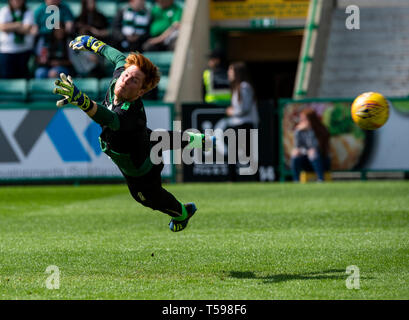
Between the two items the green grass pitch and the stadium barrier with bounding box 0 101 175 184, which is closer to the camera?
the green grass pitch

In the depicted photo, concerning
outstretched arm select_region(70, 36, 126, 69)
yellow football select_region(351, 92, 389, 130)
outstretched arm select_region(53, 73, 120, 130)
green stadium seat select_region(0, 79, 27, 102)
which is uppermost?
outstretched arm select_region(70, 36, 126, 69)

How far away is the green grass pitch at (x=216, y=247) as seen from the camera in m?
6.45

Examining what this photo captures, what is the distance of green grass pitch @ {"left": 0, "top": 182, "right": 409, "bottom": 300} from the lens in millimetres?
6445

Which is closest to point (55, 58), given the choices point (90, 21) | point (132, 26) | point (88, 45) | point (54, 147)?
point (90, 21)

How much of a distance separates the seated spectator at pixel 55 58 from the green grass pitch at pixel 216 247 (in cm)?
540

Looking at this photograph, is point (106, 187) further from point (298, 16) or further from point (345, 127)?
point (298, 16)

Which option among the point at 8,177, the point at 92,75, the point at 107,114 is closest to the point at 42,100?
the point at 92,75

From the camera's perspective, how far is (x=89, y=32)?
1925cm

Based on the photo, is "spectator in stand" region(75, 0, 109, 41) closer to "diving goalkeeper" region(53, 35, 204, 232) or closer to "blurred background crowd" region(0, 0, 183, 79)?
"blurred background crowd" region(0, 0, 183, 79)

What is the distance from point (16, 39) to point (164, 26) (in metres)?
3.64

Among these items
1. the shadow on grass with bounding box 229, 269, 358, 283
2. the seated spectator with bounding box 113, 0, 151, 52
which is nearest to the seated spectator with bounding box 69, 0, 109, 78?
the seated spectator with bounding box 113, 0, 151, 52

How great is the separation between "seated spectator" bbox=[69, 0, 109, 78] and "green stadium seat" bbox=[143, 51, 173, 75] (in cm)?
127

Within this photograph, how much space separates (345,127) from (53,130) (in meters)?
6.25

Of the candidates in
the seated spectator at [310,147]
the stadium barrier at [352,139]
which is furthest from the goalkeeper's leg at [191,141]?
the stadium barrier at [352,139]
